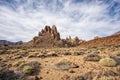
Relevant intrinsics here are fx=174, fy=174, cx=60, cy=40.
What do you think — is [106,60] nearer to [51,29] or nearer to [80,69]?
[80,69]

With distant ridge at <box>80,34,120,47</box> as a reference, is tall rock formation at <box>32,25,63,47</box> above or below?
above

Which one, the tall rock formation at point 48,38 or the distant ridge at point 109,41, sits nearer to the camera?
the distant ridge at point 109,41

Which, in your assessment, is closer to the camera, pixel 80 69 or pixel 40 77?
pixel 40 77

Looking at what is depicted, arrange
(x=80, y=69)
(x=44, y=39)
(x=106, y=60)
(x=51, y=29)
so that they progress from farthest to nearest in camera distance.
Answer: (x=51, y=29) → (x=44, y=39) → (x=106, y=60) → (x=80, y=69)

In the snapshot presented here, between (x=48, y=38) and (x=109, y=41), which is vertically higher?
(x=48, y=38)

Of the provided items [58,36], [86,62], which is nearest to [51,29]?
[58,36]

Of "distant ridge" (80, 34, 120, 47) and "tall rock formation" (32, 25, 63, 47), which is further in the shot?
"tall rock formation" (32, 25, 63, 47)

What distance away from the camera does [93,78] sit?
1399 cm

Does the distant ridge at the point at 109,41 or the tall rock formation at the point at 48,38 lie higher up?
the tall rock formation at the point at 48,38

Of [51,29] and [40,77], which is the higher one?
[51,29]

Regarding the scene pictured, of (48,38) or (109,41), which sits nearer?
(109,41)

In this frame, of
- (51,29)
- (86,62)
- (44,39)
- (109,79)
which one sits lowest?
(109,79)

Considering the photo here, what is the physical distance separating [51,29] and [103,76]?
118598 mm

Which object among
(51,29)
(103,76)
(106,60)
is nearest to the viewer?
(103,76)
